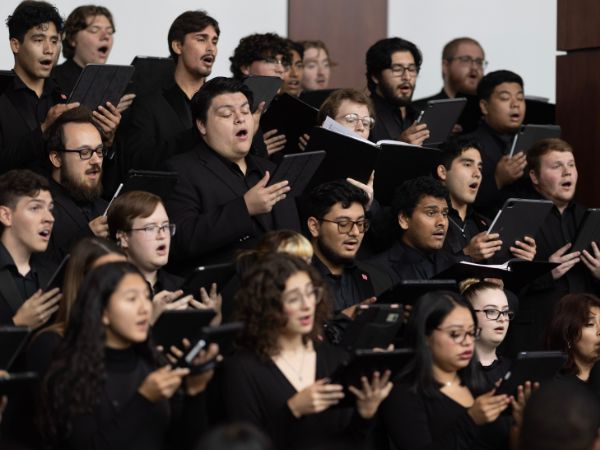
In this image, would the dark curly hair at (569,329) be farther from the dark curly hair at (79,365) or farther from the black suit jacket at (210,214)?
the dark curly hair at (79,365)

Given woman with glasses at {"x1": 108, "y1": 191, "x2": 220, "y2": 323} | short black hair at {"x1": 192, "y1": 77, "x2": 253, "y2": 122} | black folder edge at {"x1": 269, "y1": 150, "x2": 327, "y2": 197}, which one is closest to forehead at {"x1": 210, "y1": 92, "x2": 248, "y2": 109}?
short black hair at {"x1": 192, "y1": 77, "x2": 253, "y2": 122}

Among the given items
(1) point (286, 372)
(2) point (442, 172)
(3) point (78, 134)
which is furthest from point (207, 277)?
(2) point (442, 172)

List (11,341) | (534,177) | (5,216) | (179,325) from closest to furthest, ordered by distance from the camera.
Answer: (11,341) → (179,325) → (5,216) → (534,177)

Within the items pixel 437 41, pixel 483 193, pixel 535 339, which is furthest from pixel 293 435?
pixel 437 41

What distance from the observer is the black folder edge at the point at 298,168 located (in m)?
4.76

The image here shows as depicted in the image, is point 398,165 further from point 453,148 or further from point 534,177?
point 534,177

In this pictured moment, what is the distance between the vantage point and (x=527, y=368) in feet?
13.9

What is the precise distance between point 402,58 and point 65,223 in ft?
7.15

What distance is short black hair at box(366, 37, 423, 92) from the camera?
6.41 metres

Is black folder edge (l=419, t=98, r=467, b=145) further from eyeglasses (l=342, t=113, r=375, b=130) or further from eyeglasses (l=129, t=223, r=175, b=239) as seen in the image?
eyeglasses (l=129, t=223, r=175, b=239)

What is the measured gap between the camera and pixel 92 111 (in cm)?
516

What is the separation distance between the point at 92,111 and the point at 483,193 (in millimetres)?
1960

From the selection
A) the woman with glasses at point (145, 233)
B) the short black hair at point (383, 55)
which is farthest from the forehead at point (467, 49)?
the woman with glasses at point (145, 233)

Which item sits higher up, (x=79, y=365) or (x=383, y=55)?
(x=383, y=55)
